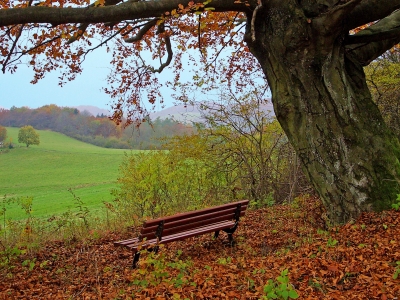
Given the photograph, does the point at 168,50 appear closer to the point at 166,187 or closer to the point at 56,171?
the point at 166,187

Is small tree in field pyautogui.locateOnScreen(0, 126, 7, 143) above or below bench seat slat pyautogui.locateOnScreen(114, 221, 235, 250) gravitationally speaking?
above

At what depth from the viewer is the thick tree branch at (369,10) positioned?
6.00m

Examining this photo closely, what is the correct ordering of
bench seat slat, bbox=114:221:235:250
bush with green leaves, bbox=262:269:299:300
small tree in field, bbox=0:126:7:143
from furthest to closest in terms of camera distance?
1. small tree in field, bbox=0:126:7:143
2. bench seat slat, bbox=114:221:235:250
3. bush with green leaves, bbox=262:269:299:300

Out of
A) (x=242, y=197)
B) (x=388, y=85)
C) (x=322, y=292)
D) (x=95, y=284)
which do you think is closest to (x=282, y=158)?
(x=242, y=197)

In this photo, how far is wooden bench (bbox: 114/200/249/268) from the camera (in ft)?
18.5

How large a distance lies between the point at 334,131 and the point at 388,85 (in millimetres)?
6213

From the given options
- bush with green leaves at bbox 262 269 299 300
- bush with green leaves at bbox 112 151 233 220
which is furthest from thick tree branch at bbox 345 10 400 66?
bush with green leaves at bbox 112 151 233 220

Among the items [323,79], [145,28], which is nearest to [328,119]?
[323,79]

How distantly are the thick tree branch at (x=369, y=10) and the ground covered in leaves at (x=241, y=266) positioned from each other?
2.89m

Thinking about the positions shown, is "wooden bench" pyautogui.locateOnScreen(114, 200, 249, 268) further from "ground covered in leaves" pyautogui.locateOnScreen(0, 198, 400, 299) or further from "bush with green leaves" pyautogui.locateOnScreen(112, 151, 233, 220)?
"bush with green leaves" pyautogui.locateOnScreen(112, 151, 233, 220)

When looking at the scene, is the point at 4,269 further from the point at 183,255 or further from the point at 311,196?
the point at 311,196

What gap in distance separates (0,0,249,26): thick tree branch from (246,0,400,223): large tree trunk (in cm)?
114

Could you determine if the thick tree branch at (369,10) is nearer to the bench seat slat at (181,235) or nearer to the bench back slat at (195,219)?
the bench back slat at (195,219)

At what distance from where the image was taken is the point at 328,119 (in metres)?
5.76
